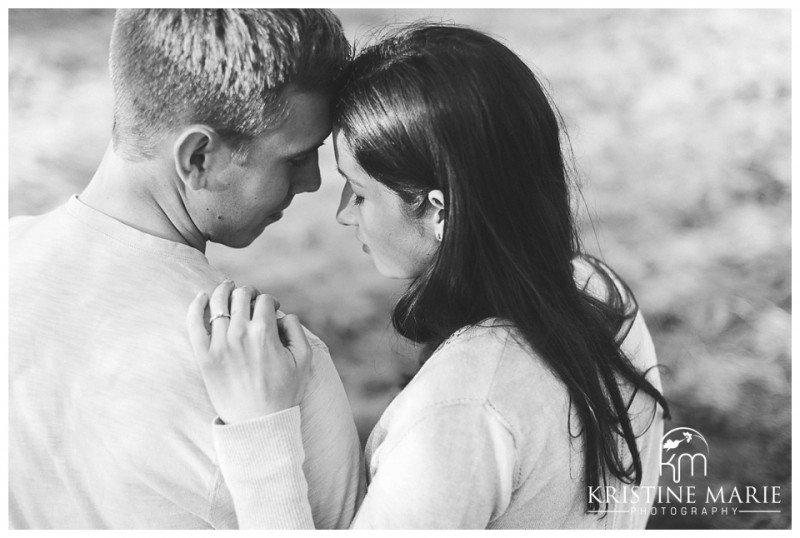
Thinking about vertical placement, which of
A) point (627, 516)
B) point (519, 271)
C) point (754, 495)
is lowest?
point (754, 495)

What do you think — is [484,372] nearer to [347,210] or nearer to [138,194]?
[347,210]

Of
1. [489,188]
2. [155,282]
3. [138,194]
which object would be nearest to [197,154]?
[138,194]

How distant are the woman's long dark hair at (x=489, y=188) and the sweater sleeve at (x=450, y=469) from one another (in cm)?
17

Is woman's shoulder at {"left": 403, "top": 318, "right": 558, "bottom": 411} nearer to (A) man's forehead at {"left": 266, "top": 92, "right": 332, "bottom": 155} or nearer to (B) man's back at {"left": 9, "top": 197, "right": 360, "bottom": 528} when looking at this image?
(B) man's back at {"left": 9, "top": 197, "right": 360, "bottom": 528}

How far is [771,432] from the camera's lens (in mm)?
2238

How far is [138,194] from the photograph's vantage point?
51.5 inches

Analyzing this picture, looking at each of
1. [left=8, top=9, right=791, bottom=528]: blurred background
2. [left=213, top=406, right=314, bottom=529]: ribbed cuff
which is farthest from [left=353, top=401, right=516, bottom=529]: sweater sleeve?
[left=8, top=9, right=791, bottom=528]: blurred background

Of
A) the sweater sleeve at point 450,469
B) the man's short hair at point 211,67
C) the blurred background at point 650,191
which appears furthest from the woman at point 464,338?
the blurred background at point 650,191

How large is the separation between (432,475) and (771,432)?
151 cm

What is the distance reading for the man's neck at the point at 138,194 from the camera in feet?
4.22

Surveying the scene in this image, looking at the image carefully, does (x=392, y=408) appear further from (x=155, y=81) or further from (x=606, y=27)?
(x=606, y=27)

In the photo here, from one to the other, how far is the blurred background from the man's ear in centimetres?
71

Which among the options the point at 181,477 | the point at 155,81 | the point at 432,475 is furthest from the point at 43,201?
the point at 432,475

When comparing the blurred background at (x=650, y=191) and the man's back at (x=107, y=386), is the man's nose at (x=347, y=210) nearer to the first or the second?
the man's back at (x=107, y=386)
